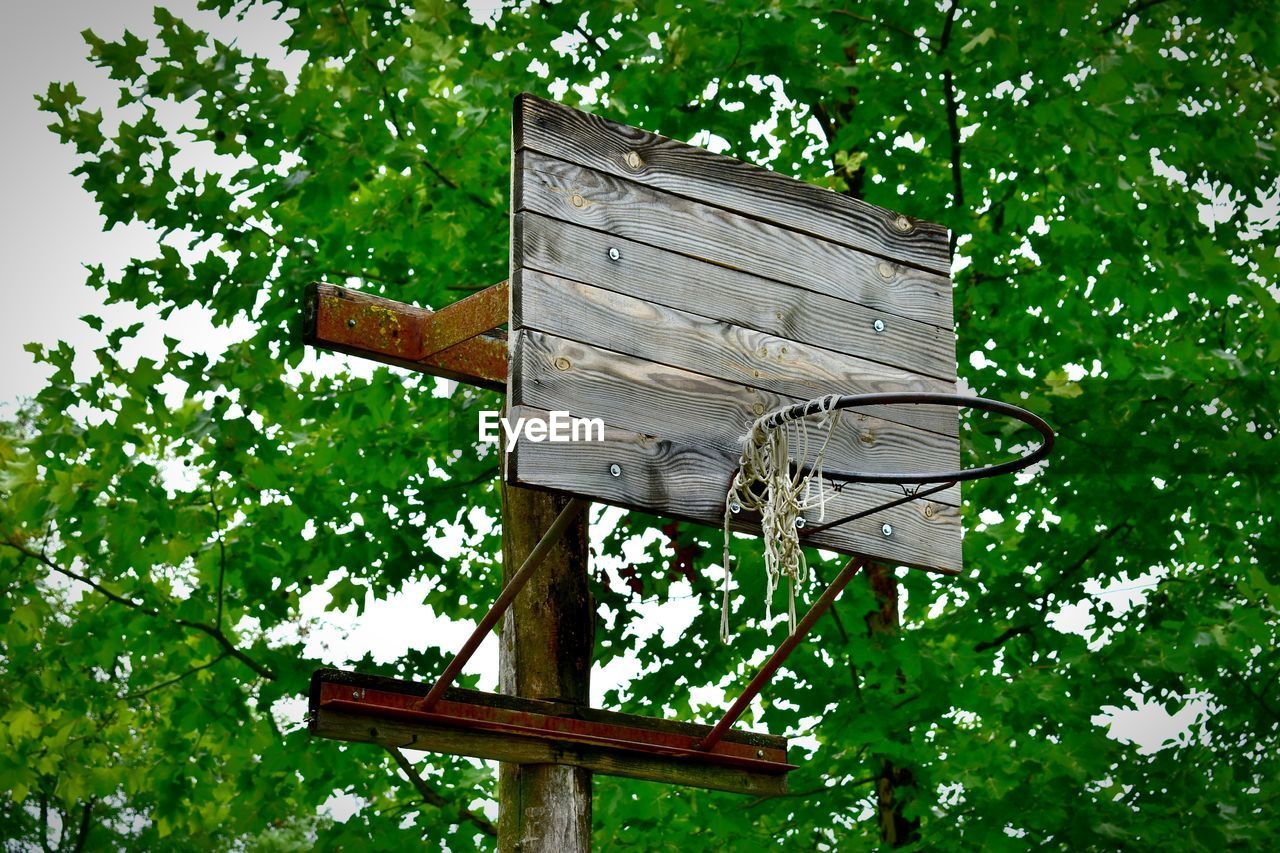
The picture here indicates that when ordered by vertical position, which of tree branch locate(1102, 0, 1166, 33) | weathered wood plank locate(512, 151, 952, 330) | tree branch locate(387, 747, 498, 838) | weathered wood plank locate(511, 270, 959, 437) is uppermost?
tree branch locate(1102, 0, 1166, 33)

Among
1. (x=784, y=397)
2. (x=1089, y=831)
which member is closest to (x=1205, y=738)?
(x=1089, y=831)

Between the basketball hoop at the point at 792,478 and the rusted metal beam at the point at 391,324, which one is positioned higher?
the rusted metal beam at the point at 391,324

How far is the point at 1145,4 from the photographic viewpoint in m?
7.65

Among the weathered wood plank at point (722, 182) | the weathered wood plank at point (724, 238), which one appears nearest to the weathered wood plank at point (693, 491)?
the weathered wood plank at point (724, 238)

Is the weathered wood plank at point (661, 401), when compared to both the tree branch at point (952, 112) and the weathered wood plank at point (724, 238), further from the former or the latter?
the tree branch at point (952, 112)

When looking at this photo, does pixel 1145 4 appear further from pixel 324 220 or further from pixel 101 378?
pixel 101 378

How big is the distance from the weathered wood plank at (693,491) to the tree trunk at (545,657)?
1518 mm

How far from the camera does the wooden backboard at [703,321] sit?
4617mm

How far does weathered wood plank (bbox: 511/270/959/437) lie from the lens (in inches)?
183

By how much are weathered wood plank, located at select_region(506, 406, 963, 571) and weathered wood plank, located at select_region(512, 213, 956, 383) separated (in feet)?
1.76

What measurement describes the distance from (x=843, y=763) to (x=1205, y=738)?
263 cm

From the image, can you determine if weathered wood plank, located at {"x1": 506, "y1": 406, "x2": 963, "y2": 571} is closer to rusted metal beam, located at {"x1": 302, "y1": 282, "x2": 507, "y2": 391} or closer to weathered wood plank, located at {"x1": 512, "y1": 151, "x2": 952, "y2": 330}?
weathered wood plank, located at {"x1": 512, "y1": 151, "x2": 952, "y2": 330}

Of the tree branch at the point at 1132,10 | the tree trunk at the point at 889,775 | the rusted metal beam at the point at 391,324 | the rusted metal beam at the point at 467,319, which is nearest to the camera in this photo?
the rusted metal beam at the point at 467,319

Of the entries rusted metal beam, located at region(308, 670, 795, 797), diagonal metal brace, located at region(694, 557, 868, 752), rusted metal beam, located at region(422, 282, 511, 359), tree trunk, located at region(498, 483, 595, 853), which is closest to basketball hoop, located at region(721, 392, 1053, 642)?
diagonal metal brace, located at region(694, 557, 868, 752)
